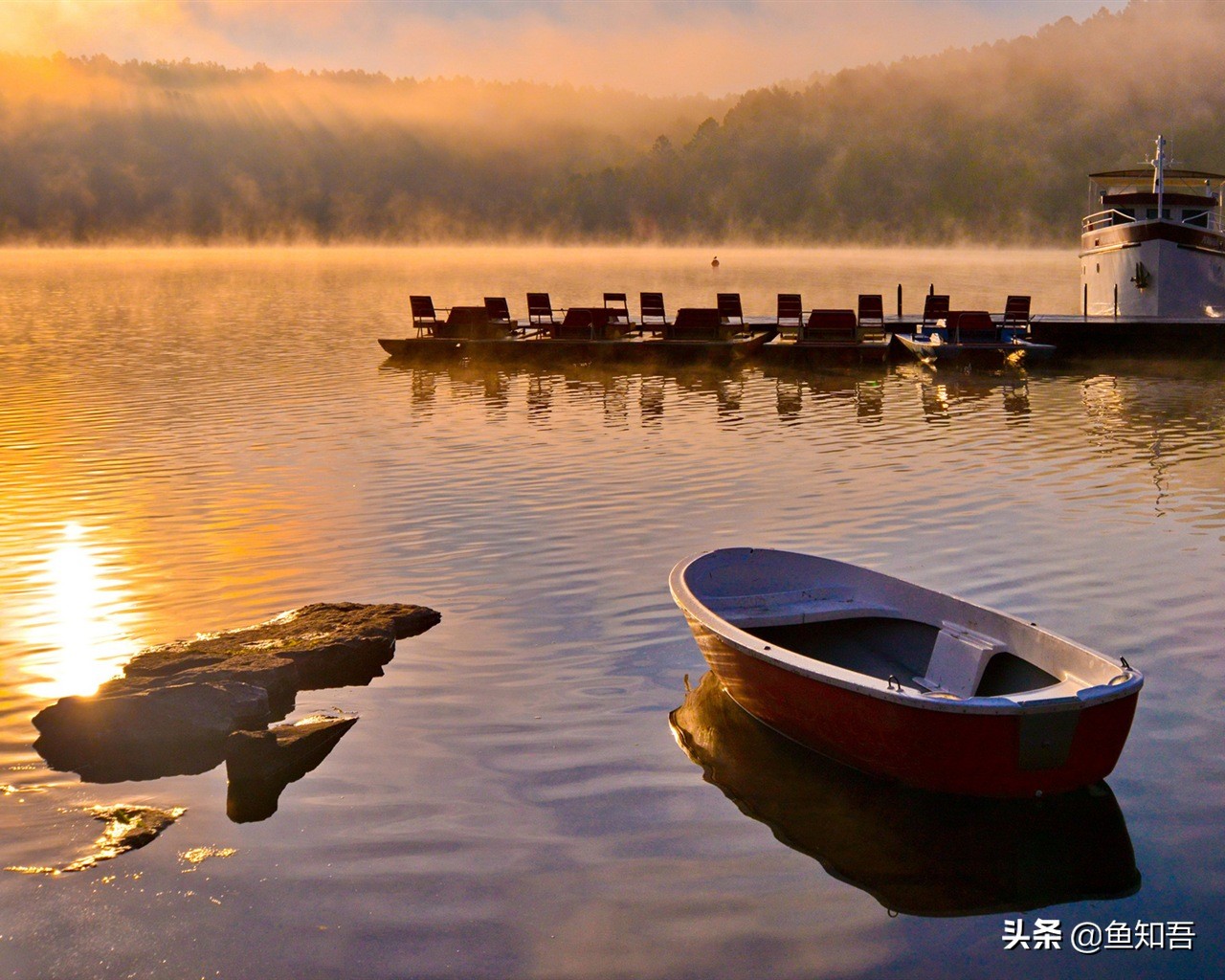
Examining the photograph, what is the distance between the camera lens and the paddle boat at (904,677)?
972 centimetres

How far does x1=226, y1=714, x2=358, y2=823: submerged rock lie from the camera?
1066 cm

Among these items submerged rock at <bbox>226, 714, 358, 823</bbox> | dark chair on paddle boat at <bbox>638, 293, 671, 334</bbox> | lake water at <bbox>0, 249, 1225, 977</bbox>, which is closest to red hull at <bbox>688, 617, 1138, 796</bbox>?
lake water at <bbox>0, 249, 1225, 977</bbox>

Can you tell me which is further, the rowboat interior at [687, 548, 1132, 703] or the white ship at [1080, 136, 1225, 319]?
the white ship at [1080, 136, 1225, 319]

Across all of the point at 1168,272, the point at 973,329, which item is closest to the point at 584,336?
the point at 973,329

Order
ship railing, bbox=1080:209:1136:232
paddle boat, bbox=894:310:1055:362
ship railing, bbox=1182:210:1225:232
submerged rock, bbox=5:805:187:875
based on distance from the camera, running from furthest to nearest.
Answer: ship railing, bbox=1080:209:1136:232 < ship railing, bbox=1182:210:1225:232 < paddle boat, bbox=894:310:1055:362 < submerged rock, bbox=5:805:187:875

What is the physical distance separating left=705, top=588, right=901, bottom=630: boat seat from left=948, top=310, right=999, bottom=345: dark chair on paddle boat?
1400 inches

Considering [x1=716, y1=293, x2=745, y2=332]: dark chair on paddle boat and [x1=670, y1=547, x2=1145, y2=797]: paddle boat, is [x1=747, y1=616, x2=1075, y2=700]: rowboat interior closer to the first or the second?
[x1=670, y1=547, x2=1145, y2=797]: paddle boat

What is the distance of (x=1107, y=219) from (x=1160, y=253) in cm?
443

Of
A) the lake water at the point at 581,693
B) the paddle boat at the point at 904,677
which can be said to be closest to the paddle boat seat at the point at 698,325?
the lake water at the point at 581,693

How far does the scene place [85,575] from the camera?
17.7 metres

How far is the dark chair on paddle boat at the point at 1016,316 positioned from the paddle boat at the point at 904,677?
37655 millimetres

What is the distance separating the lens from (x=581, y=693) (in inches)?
513

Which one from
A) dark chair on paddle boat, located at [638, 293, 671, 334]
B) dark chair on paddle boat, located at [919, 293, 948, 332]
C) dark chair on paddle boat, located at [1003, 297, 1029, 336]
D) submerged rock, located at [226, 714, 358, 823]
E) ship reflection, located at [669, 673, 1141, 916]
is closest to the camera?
ship reflection, located at [669, 673, 1141, 916]

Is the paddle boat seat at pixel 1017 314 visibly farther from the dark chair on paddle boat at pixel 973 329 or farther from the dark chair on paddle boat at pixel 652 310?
the dark chair on paddle boat at pixel 652 310
